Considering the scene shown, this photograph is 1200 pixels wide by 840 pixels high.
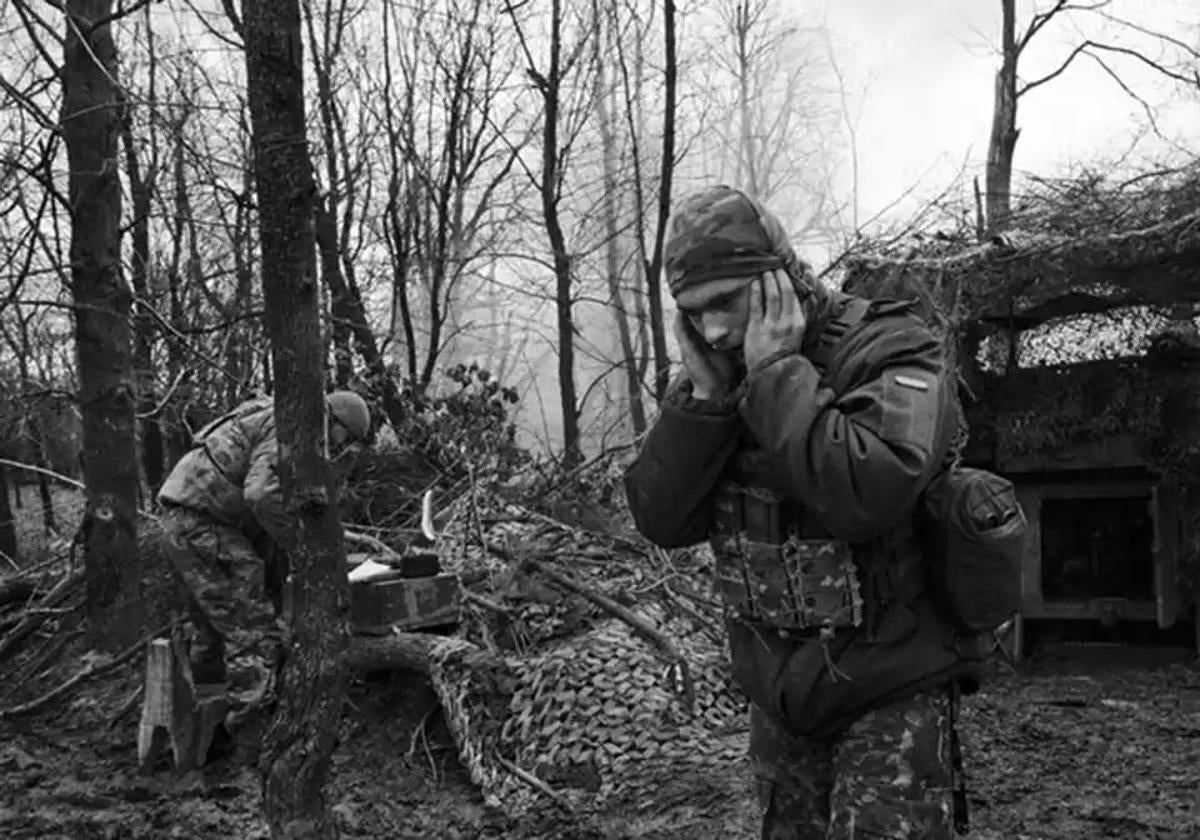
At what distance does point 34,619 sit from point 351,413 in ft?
12.3

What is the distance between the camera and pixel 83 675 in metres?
6.78

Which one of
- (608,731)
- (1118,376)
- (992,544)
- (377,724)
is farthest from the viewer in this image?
(1118,376)

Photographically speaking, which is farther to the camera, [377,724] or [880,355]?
[377,724]

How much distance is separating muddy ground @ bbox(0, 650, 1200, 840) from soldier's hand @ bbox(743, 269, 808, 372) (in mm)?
2869

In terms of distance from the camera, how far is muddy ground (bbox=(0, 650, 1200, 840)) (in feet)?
15.0

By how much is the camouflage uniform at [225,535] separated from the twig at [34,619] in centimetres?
203

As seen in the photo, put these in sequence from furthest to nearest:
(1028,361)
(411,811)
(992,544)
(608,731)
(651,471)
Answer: (1028,361) < (608,731) < (411,811) < (651,471) < (992,544)

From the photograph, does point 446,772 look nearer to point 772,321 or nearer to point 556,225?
point 772,321

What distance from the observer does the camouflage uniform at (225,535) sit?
6.06 m

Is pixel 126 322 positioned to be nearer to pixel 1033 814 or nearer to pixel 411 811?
pixel 411 811

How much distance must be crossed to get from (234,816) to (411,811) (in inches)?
32.4

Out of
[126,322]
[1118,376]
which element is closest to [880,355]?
[1118,376]

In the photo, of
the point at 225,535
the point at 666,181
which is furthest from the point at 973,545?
the point at 666,181

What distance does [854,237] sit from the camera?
24.5ft
